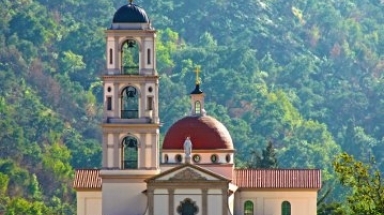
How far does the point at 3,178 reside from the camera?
17588 centimetres

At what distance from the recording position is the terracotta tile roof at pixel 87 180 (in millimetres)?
109750

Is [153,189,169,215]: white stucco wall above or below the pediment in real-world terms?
below

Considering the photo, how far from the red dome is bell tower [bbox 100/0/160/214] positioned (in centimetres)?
246

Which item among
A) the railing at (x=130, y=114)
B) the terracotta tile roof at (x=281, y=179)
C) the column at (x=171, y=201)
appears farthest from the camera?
the terracotta tile roof at (x=281, y=179)

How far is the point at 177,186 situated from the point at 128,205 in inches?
85.8

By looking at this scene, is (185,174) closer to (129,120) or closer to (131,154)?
(131,154)

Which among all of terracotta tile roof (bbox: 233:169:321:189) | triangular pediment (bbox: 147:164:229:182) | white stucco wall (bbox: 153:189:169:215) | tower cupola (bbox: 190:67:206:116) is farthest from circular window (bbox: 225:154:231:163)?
white stucco wall (bbox: 153:189:169:215)

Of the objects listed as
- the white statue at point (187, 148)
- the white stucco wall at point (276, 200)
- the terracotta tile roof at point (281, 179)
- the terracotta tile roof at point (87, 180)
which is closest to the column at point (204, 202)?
the white statue at point (187, 148)

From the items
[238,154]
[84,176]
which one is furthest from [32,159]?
[84,176]

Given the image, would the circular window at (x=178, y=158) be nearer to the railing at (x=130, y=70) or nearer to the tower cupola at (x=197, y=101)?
the tower cupola at (x=197, y=101)

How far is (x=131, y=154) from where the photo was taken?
107 meters

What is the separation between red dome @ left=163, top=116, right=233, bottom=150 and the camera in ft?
359

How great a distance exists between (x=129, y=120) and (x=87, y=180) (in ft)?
15.1

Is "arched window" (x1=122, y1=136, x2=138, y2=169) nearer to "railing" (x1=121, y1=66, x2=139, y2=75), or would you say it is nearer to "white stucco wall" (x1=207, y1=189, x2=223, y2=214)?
"railing" (x1=121, y1=66, x2=139, y2=75)
